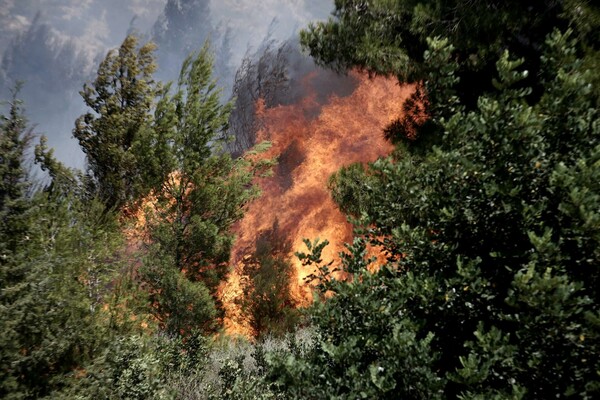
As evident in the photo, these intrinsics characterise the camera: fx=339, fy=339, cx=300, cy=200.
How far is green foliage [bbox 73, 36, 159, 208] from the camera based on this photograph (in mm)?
15484

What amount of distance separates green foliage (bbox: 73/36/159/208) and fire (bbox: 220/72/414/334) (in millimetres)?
9920

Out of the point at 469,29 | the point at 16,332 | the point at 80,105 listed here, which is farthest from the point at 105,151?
the point at 80,105

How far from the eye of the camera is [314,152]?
27141mm

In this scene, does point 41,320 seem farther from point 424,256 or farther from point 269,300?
point 269,300

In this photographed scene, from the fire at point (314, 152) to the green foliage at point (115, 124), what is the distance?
9.92 meters

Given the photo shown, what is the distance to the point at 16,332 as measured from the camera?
16.1ft

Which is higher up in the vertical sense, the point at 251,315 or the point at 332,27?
the point at 332,27

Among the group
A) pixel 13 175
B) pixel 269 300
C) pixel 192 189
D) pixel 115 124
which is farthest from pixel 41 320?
pixel 115 124

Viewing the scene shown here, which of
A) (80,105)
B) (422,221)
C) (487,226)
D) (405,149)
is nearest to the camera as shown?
(487,226)

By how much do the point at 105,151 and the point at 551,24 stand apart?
1639 centimetres

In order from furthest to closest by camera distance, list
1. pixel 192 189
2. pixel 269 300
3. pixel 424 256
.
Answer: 1. pixel 269 300
2. pixel 192 189
3. pixel 424 256

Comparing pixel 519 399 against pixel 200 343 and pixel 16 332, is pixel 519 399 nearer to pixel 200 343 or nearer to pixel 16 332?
pixel 16 332

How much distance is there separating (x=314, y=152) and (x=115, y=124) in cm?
1505

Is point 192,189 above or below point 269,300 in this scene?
above
